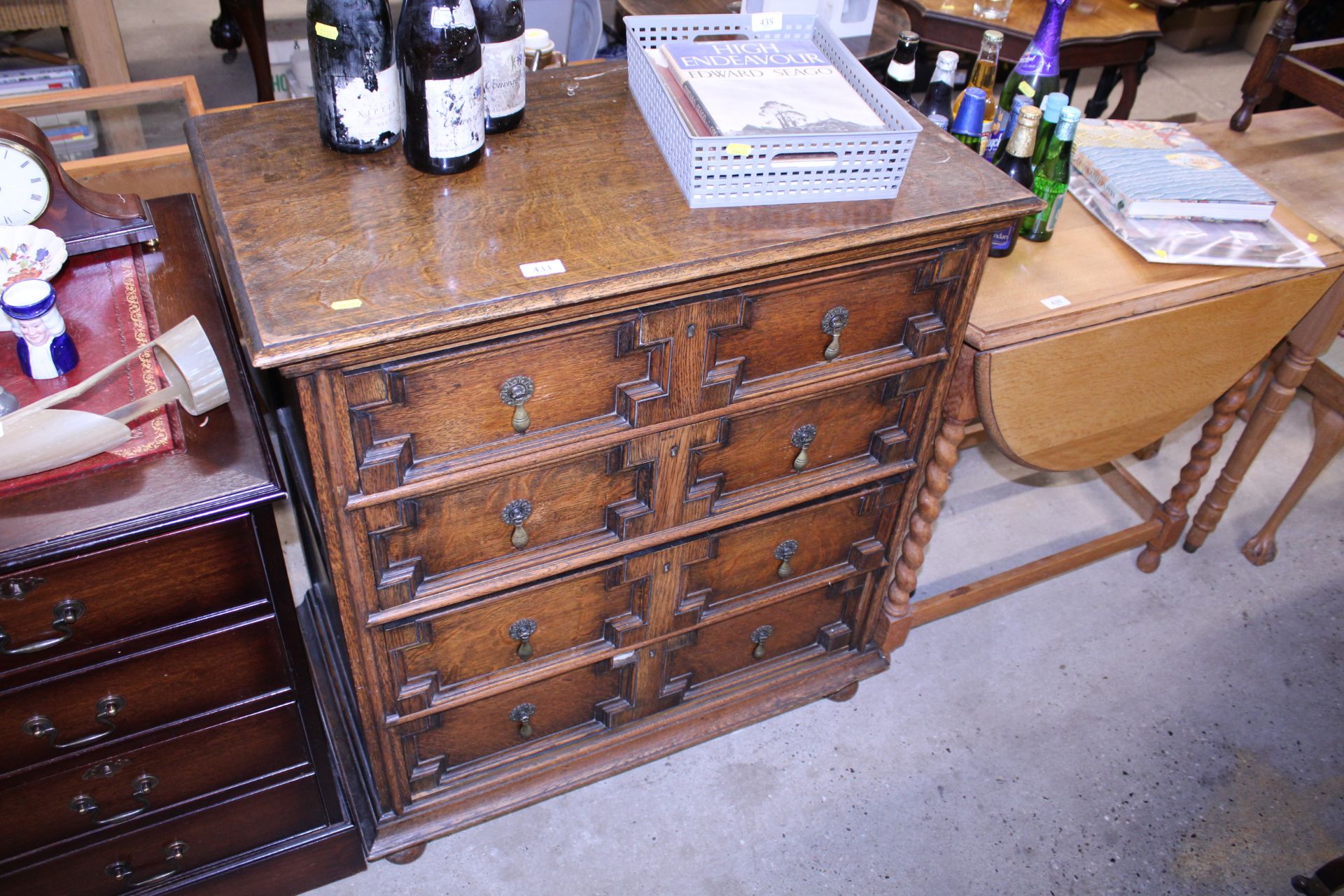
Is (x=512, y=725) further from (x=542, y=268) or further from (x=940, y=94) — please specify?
(x=940, y=94)

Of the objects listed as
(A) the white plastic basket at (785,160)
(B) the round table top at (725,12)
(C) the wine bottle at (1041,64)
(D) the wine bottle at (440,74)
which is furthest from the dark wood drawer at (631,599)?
(B) the round table top at (725,12)

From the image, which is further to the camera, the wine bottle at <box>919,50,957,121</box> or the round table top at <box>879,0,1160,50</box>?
the round table top at <box>879,0,1160,50</box>

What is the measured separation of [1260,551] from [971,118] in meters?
1.41

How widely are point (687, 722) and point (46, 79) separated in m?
2.32

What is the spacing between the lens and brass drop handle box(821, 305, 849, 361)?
1451 millimetres

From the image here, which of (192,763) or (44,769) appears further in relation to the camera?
(192,763)

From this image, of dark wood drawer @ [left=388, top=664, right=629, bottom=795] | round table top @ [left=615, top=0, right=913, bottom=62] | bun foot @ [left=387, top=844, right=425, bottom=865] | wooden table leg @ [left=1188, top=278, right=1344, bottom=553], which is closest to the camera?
dark wood drawer @ [left=388, top=664, right=629, bottom=795]

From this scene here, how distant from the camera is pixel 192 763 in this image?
149 cm

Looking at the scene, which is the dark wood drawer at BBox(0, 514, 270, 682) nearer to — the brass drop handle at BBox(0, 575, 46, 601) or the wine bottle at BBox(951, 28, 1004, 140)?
the brass drop handle at BBox(0, 575, 46, 601)

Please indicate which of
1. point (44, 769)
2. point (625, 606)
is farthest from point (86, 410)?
point (625, 606)

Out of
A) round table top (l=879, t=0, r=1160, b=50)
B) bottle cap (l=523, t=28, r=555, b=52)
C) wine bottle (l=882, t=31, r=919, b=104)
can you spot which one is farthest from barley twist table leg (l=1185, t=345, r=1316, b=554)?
bottle cap (l=523, t=28, r=555, b=52)

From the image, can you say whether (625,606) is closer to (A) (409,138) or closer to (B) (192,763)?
(B) (192,763)

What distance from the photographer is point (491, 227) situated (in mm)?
1298

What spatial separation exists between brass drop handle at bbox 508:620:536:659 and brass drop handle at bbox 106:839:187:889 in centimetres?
59
